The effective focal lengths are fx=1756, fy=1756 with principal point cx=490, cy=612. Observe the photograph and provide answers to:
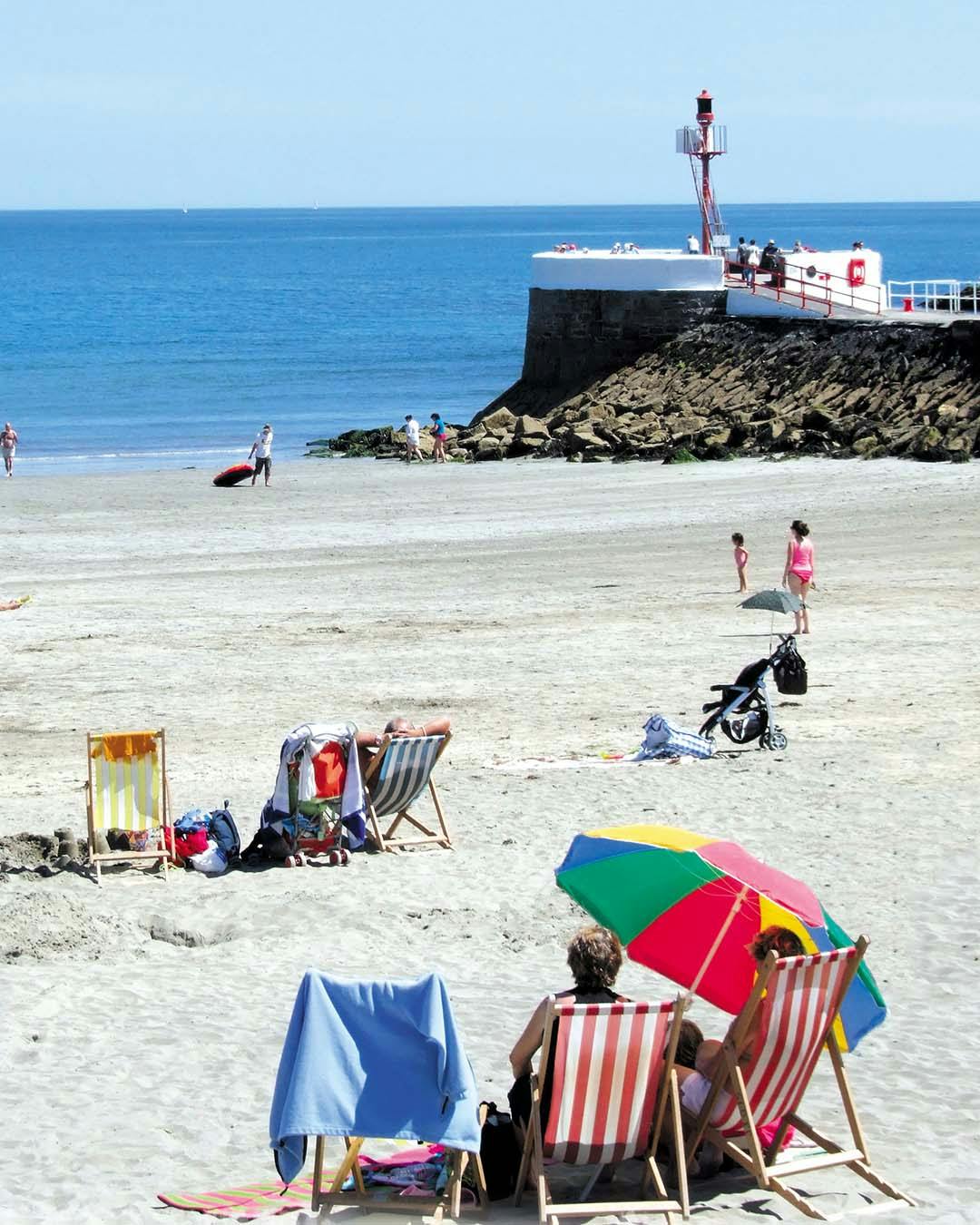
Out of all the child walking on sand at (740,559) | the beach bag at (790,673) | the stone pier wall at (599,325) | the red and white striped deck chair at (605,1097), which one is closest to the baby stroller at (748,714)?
the beach bag at (790,673)

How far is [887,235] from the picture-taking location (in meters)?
193

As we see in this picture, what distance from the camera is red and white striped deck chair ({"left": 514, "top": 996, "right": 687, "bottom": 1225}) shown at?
5152 mm

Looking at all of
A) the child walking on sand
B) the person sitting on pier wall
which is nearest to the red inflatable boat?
the person sitting on pier wall

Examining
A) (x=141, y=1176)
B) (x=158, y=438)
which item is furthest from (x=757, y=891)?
(x=158, y=438)

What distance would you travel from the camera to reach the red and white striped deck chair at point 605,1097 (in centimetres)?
515

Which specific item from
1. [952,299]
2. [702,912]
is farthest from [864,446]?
[702,912]

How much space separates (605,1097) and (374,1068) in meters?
0.70

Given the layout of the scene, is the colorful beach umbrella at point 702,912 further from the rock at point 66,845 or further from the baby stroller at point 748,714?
the baby stroller at point 748,714

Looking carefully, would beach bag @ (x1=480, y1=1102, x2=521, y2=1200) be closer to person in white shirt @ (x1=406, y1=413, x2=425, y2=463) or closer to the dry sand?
the dry sand

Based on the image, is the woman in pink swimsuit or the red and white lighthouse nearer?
the woman in pink swimsuit

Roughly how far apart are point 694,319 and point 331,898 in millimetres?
30201

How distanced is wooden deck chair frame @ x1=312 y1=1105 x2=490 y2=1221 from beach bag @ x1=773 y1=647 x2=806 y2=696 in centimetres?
747

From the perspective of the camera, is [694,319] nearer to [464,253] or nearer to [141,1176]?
[141,1176]

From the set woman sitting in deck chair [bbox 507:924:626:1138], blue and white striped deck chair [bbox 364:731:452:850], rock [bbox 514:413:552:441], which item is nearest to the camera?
woman sitting in deck chair [bbox 507:924:626:1138]
